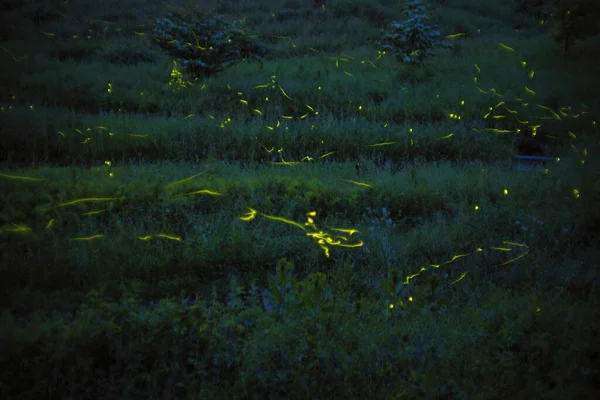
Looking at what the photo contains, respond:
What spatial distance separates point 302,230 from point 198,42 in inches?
388

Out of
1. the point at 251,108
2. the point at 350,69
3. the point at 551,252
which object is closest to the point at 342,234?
the point at 551,252

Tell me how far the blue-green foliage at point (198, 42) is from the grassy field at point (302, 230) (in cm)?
54

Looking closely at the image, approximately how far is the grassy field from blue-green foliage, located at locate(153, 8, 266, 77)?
21.4 inches

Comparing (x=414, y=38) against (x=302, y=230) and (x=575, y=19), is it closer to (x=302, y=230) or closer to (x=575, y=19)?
(x=575, y=19)

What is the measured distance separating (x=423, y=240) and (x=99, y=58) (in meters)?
14.9

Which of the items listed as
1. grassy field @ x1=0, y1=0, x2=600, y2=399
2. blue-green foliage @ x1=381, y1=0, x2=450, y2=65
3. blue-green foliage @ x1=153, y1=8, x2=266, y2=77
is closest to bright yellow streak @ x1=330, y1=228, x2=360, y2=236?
grassy field @ x1=0, y1=0, x2=600, y2=399

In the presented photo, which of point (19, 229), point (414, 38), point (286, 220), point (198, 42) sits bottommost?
point (19, 229)

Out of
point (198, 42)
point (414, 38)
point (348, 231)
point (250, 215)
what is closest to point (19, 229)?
point (250, 215)

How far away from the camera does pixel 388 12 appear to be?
81.8 feet

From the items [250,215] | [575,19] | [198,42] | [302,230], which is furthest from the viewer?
[575,19]

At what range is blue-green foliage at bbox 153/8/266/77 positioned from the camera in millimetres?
14812

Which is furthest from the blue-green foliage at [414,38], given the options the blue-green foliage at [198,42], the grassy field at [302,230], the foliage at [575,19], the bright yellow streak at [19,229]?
the bright yellow streak at [19,229]

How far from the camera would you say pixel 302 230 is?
695 centimetres

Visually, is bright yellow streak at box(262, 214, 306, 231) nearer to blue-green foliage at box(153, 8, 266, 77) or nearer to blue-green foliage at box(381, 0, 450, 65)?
blue-green foliage at box(153, 8, 266, 77)
